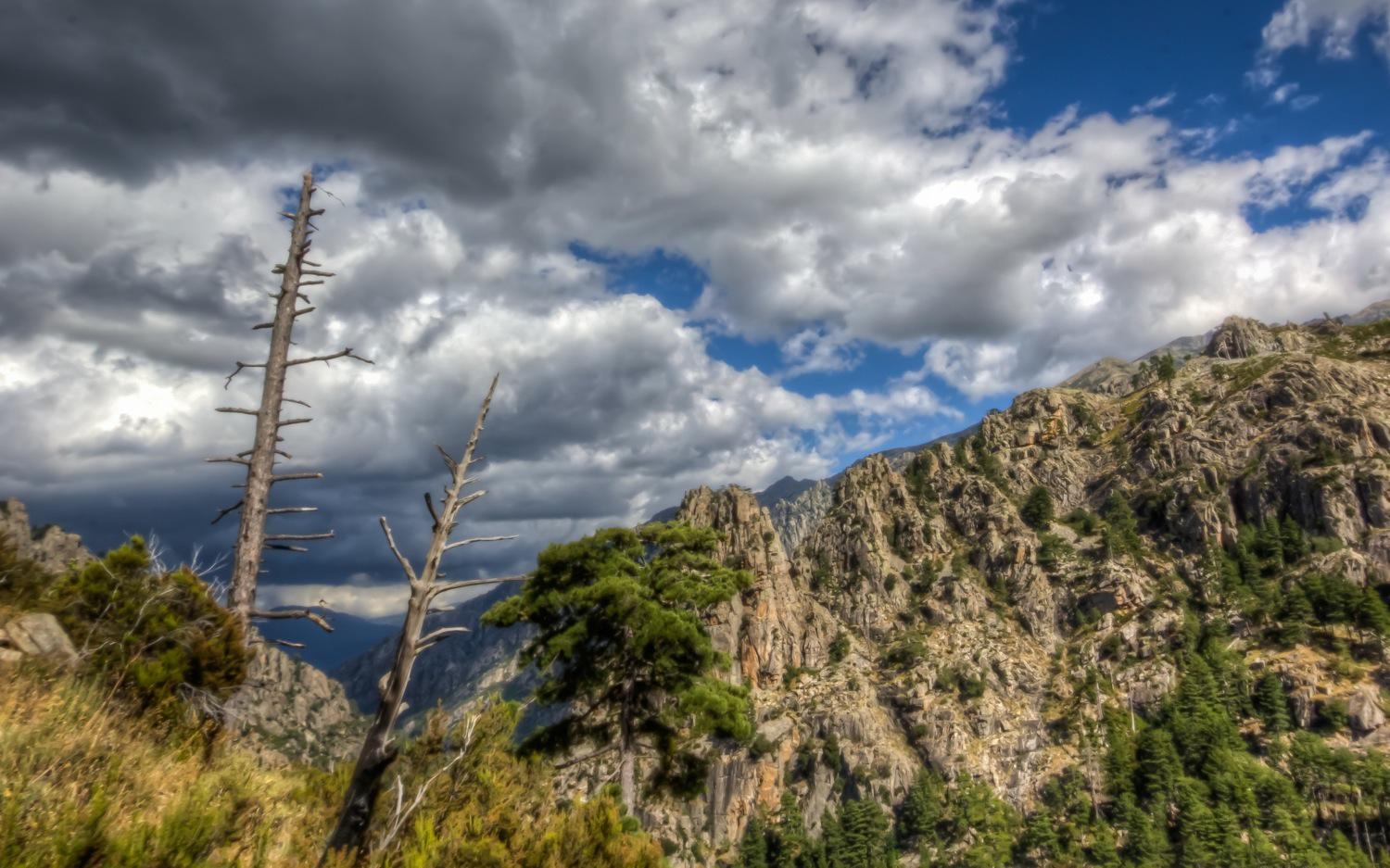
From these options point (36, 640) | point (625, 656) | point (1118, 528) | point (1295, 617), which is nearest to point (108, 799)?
point (36, 640)

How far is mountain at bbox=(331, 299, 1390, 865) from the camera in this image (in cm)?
9300

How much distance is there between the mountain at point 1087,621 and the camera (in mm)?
93000

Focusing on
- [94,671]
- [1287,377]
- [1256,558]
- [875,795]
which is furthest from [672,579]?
[1287,377]

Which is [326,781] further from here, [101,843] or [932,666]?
[932,666]

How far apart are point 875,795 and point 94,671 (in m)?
117

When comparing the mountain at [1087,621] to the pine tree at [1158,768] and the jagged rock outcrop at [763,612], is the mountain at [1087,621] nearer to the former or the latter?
the jagged rock outcrop at [763,612]

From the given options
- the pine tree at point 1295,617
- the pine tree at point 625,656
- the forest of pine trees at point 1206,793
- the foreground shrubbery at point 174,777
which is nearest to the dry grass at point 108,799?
the foreground shrubbery at point 174,777

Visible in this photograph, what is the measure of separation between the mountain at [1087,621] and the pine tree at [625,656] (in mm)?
74050

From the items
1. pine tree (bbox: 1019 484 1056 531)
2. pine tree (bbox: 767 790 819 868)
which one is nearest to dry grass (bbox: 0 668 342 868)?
pine tree (bbox: 767 790 819 868)

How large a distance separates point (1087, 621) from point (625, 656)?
131580mm

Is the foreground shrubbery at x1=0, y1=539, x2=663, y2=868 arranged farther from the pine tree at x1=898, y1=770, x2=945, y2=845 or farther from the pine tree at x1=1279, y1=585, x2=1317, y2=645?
the pine tree at x1=1279, y1=585, x2=1317, y2=645

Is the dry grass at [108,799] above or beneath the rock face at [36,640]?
beneath

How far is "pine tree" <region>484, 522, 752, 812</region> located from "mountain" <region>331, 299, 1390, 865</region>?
74.0 meters

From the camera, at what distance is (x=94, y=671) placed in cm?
887
